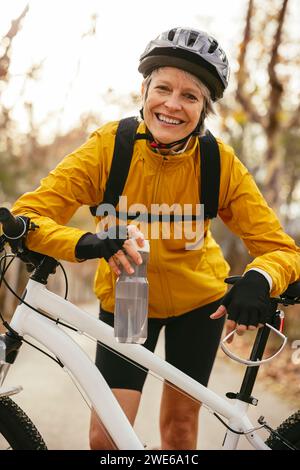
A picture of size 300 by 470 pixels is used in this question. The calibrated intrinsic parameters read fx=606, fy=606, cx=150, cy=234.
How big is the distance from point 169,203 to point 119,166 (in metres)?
0.28

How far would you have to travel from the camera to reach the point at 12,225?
6.95 feet

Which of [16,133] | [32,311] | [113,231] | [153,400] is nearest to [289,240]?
[113,231]

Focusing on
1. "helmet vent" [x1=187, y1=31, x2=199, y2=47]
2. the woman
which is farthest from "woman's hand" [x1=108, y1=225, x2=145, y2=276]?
"helmet vent" [x1=187, y1=31, x2=199, y2=47]

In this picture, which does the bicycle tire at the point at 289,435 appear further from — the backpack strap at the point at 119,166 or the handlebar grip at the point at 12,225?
the handlebar grip at the point at 12,225

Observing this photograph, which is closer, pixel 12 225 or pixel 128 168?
pixel 12 225

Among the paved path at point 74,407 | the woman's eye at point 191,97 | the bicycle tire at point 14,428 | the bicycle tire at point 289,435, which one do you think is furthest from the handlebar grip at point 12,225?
the paved path at point 74,407

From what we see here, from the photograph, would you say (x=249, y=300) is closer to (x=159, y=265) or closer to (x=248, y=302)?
(x=248, y=302)

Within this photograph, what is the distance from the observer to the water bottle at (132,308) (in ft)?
7.59

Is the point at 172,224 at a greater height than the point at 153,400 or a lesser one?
greater

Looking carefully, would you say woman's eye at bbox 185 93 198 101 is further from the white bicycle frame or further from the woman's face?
the white bicycle frame

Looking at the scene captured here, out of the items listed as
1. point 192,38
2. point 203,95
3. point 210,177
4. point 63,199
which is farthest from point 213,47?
point 63,199

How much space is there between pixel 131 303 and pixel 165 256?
0.42 metres
